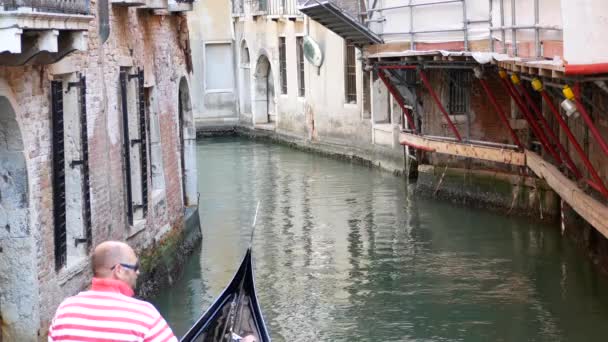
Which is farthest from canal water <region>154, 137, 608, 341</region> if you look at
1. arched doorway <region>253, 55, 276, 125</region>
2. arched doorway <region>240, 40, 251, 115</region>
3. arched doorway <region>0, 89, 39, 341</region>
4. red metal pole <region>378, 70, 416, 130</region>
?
arched doorway <region>240, 40, 251, 115</region>

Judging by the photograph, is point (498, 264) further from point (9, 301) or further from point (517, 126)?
point (9, 301)

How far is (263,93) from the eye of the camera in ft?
96.5

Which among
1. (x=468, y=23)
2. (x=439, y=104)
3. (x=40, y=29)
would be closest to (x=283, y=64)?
(x=439, y=104)

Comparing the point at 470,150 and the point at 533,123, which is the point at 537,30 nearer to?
the point at 533,123

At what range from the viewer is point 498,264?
13.0 metres

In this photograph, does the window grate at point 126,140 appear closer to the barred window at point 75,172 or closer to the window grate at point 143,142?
the window grate at point 143,142

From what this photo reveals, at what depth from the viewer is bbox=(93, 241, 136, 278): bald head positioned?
3.84 meters

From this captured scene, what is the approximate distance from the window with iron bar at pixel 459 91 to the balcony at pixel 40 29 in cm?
953

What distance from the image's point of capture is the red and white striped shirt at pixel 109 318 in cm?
382

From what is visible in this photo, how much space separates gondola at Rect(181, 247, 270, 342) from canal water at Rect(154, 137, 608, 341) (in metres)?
2.04

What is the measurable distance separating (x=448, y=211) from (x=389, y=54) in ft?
7.46

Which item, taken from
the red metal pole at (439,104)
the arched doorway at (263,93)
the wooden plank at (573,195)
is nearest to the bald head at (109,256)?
the wooden plank at (573,195)

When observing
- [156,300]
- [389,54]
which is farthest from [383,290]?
[389,54]

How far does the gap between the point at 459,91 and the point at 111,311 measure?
14.0 m
